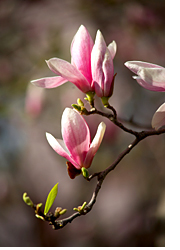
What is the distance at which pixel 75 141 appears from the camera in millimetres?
366

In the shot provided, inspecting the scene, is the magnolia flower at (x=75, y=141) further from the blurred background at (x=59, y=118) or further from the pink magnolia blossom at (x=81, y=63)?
the blurred background at (x=59, y=118)

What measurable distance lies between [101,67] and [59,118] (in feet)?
3.86

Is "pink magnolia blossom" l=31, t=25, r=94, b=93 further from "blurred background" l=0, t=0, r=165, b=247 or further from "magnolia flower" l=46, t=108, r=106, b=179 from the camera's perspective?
"blurred background" l=0, t=0, r=165, b=247

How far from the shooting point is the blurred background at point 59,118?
1337 mm

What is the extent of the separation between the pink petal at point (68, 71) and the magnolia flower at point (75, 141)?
0.04m

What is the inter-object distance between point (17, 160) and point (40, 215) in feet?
4.16

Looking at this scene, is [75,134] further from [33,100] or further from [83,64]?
[33,100]

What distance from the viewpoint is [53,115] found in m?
1.55

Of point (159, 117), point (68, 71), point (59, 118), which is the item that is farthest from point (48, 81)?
point (59, 118)

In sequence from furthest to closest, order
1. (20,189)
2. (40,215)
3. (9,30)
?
(20,189), (9,30), (40,215)

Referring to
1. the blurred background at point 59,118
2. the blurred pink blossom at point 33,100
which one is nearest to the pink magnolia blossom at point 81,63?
the blurred background at point 59,118

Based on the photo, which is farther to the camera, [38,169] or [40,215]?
[38,169]

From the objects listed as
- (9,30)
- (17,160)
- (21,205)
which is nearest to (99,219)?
(21,205)

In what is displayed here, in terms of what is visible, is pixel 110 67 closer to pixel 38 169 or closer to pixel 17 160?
pixel 17 160
